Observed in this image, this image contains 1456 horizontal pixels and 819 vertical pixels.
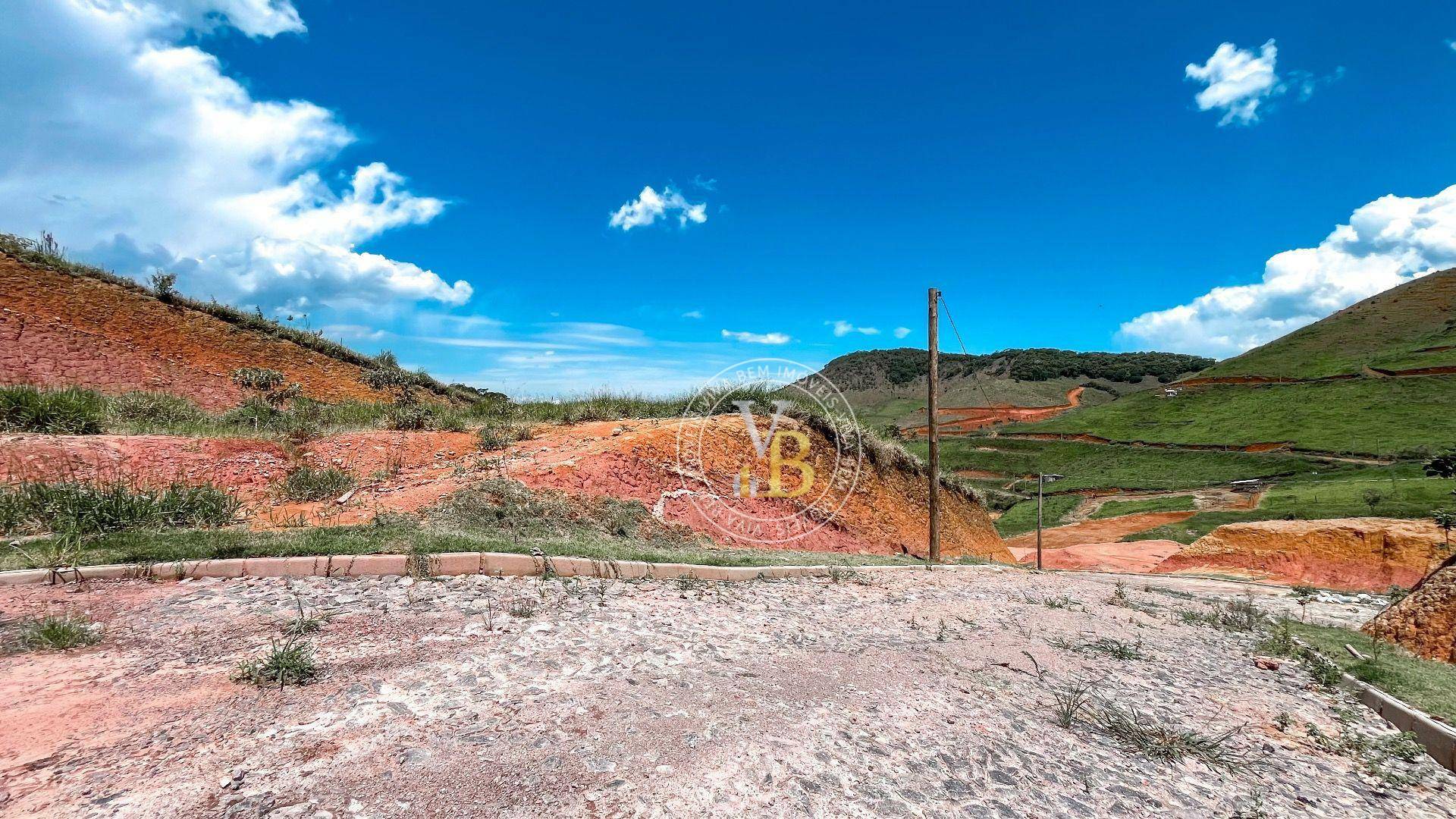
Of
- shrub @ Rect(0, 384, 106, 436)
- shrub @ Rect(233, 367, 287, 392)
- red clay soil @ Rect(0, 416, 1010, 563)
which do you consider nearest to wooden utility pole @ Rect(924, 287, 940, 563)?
red clay soil @ Rect(0, 416, 1010, 563)

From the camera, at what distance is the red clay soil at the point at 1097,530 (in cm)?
3647

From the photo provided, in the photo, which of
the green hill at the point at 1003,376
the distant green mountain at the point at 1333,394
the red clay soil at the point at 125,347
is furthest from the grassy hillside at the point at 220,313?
the green hill at the point at 1003,376

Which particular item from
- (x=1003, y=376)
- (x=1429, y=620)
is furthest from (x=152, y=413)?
(x=1003, y=376)

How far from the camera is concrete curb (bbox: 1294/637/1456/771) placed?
436 centimetres

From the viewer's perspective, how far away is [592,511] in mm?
11984

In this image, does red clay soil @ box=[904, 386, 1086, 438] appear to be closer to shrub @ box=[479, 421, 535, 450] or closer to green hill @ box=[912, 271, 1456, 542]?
green hill @ box=[912, 271, 1456, 542]

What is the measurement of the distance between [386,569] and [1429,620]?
1281 centimetres

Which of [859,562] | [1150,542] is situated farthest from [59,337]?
[1150,542]

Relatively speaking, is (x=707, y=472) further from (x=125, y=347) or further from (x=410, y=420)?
(x=125, y=347)

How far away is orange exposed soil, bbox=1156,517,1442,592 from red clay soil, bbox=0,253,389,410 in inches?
1445

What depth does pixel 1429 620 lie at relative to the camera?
7.57 meters

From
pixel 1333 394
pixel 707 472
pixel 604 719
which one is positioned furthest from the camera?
pixel 1333 394

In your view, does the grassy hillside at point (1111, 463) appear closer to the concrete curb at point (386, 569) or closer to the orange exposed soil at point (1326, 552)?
the orange exposed soil at point (1326, 552)

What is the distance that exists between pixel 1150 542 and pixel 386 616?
36974 millimetres
